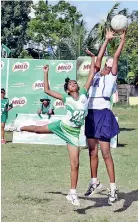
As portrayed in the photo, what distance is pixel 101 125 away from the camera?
322 inches

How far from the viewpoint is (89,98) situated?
824 centimetres

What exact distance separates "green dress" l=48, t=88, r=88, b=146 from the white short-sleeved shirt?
202 millimetres

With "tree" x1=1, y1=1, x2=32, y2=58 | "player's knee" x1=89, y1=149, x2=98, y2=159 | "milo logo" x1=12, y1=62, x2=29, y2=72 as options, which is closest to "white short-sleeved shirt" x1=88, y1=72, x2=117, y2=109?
"player's knee" x1=89, y1=149, x2=98, y2=159

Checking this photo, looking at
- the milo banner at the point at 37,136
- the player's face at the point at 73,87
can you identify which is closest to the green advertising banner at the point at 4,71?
the milo banner at the point at 37,136

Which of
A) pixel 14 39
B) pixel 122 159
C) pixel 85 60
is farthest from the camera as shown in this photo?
pixel 14 39

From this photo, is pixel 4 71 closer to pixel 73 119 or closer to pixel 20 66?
pixel 20 66

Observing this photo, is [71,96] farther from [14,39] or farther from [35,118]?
[14,39]

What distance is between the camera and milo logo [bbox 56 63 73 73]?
21156 millimetres

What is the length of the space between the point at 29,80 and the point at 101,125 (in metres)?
13.4

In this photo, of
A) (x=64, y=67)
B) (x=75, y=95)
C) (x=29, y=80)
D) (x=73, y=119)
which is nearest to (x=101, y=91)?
(x=75, y=95)

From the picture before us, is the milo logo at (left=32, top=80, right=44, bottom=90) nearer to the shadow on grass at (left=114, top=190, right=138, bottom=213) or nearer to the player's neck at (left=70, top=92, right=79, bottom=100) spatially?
the shadow on grass at (left=114, top=190, right=138, bottom=213)

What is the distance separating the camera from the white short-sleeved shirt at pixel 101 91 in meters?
8.20

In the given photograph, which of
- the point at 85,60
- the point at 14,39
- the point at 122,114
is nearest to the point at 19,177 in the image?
the point at 85,60

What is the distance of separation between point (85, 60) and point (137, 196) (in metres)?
12.7
